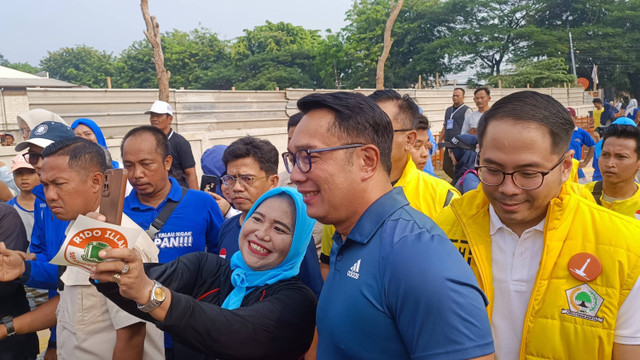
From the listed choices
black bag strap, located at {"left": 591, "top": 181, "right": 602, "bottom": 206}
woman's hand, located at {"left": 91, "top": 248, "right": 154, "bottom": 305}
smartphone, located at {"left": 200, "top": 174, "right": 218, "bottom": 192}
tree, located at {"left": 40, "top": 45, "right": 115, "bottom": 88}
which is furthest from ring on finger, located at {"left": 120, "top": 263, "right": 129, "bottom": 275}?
tree, located at {"left": 40, "top": 45, "right": 115, "bottom": 88}

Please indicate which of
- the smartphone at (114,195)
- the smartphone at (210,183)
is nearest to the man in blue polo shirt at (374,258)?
the smartphone at (114,195)

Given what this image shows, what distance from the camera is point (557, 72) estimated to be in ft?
130

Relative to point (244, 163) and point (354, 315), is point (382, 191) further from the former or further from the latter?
point (244, 163)

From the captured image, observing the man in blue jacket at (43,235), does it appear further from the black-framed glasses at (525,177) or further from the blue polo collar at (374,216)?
the black-framed glasses at (525,177)

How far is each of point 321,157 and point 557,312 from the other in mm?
899

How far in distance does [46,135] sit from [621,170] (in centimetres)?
419

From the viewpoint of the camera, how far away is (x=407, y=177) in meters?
2.97

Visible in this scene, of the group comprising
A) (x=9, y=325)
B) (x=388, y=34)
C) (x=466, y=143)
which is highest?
(x=388, y=34)

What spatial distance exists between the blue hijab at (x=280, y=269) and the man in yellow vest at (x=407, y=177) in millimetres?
744

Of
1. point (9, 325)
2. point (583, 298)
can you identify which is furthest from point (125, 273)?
point (9, 325)

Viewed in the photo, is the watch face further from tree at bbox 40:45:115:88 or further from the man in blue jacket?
tree at bbox 40:45:115:88

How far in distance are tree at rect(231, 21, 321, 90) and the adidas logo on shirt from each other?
153 ft

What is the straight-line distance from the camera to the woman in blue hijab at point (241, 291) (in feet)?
4.87

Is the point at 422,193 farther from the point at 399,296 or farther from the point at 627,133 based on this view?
the point at 627,133
